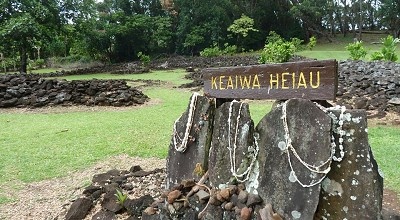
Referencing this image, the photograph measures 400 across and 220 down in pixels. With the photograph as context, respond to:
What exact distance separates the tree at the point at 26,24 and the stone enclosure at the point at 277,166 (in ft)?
54.7

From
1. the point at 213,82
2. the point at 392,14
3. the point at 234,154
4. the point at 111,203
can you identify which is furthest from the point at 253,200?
the point at 392,14

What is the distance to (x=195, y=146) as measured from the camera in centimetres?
353

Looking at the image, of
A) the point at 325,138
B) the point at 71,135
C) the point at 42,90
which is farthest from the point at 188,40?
the point at 325,138

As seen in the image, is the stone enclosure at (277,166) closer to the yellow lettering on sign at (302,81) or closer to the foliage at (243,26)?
the yellow lettering on sign at (302,81)

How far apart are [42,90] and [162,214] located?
10410 millimetres

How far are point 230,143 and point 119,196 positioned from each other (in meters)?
1.42

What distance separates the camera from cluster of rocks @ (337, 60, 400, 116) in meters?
9.11

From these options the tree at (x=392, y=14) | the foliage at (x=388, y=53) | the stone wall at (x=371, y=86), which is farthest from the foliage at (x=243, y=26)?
the stone wall at (x=371, y=86)

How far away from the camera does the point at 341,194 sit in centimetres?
267

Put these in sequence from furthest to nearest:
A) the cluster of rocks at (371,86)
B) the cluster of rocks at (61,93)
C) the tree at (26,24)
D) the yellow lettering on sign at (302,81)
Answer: the tree at (26,24), the cluster of rocks at (61,93), the cluster of rocks at (371,86), the yellow lettering on sign at (302,81)

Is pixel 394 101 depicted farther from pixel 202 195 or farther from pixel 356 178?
pixel 202 195

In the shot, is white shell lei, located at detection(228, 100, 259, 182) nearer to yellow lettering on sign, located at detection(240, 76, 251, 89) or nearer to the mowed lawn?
yellow lettering on sign, located at detection(240, 76, 251, 89)

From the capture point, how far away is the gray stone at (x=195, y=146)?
3453 millimetres

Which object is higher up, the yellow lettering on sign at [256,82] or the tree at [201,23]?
the tree at [201,23]
